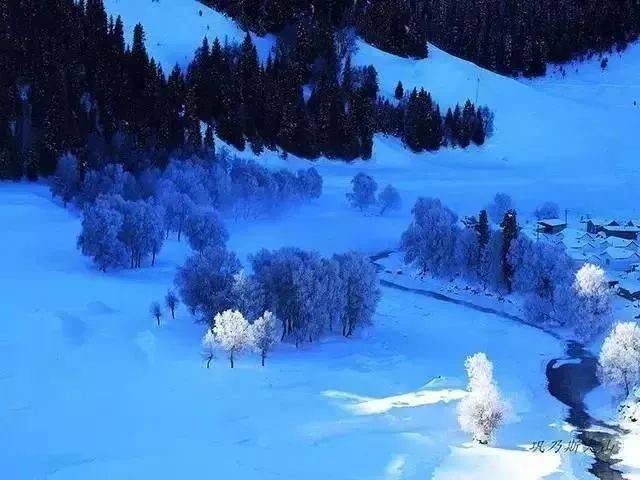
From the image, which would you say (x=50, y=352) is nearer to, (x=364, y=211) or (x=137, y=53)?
(x=364, y=211)

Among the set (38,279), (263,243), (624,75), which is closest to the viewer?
Result: (38,279)

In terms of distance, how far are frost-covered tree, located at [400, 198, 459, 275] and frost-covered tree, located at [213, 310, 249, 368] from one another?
35961mm

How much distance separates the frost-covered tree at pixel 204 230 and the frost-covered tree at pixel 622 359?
43119 millimetres

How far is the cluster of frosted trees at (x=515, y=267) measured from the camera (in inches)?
2692

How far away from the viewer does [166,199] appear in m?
90.6

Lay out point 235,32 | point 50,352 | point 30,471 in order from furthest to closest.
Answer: point 235,32, point 50,352, point 30,471

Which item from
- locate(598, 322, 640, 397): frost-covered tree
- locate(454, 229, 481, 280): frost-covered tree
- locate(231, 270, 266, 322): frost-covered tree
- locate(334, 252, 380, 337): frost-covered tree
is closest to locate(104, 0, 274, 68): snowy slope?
locate(454, 229, 481, 280): frost-covered tree

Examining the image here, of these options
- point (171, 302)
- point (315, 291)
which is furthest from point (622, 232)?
point (171, 302)

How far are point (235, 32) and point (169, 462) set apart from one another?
5104 inches

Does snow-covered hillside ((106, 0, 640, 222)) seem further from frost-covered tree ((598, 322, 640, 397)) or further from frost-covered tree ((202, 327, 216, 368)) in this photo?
frost-covered tree ((202, 327, 216, 368))

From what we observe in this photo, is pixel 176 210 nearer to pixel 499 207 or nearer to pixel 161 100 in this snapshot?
pixel 161 100

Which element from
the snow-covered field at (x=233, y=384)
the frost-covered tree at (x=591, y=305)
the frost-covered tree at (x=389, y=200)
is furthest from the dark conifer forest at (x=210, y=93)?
the frost-covered tree at (x=591, y=305)

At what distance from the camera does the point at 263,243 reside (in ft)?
304

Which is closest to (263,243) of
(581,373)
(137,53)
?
(581,373)
